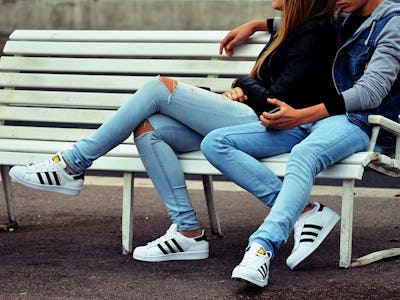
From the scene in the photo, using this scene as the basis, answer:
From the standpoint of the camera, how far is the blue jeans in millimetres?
5109

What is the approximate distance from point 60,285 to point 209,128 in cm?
98

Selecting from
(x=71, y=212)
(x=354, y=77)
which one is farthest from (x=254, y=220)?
(x=354, y=77)

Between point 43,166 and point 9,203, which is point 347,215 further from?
point 9,203

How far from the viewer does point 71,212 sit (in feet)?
24.3

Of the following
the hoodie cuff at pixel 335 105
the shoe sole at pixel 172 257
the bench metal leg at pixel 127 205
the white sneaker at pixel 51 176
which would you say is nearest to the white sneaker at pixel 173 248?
the shoe sole at pixel 172 257

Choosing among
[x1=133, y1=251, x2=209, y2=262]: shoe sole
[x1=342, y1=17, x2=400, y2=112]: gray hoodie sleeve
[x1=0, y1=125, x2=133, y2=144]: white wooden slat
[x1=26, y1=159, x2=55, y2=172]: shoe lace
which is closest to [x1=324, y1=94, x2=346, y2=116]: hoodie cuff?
[x1=342, y1=17, x2=400, y2=112]: gray hoodie sleeve

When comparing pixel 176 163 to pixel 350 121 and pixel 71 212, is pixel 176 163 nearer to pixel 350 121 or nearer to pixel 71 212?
pixel 350 121

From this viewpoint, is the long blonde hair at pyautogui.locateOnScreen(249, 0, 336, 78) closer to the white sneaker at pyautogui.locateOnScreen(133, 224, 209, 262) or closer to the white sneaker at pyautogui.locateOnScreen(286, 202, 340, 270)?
the white sneaker at pyautogui.locateOnScreen(286, 202, 340, 270)

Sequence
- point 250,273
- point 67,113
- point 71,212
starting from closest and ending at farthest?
point 250,273, point 67,113, point 71,212

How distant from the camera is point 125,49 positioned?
22.5 ft

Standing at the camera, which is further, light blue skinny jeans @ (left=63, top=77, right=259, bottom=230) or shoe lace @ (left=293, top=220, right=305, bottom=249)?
light blue skinny jeans @ (left=63, top=77, right=259, bottom=230)

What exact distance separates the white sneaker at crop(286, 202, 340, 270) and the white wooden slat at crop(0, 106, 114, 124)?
160 centimetres

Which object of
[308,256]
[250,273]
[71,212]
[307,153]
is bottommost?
[71,212]

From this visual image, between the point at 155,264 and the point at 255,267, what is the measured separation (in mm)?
837
